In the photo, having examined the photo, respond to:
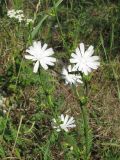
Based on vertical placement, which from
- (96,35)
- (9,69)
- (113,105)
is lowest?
(113,105)

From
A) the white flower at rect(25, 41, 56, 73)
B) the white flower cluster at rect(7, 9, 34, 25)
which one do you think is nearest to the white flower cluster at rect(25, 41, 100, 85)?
the white flower at rect(25, 41, 56, 73)

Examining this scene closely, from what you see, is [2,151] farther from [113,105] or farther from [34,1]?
[34,1]

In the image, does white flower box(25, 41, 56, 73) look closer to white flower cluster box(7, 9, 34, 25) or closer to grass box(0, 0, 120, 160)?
grass box(0, 0, 120, 160)

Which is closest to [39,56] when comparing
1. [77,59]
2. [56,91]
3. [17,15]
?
[77,59]

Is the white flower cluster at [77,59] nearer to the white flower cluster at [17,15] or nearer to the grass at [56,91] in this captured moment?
the grass at [56,91]

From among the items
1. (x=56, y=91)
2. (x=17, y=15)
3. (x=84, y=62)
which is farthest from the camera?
(x=17, y=15)

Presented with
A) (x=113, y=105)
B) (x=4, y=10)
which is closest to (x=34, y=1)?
(x=4, y=10)

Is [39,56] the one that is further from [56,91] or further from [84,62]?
[56,91]

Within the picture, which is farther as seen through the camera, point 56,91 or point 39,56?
point 56,91

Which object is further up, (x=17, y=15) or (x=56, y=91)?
(x=17, y=15)
